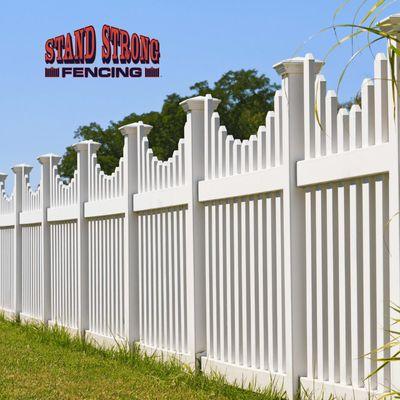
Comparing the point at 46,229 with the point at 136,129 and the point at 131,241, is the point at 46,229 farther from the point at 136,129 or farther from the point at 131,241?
the point at 136,129

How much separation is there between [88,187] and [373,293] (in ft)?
19.4

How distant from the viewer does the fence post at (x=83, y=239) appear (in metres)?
10.9

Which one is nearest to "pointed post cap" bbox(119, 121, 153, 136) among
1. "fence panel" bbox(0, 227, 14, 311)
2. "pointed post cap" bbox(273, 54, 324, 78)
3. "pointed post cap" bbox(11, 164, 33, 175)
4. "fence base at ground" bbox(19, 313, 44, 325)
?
"pointed post cap" bbox(273, 54, 324, 78)

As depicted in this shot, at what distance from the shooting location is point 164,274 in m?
8.57

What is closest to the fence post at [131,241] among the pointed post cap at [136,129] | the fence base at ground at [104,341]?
the pointed post cap at [136,129]

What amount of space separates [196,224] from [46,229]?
5278 millimetres

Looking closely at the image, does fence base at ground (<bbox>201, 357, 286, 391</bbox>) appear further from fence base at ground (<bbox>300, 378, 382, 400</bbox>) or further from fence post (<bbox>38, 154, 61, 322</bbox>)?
fence post (<bbox>38, 154, 61, 322</bbox>)

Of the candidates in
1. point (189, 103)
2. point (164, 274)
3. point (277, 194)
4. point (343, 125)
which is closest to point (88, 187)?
point (164, 274)

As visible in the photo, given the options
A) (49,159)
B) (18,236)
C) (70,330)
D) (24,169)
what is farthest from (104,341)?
(24,169)

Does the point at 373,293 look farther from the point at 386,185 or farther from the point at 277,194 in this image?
the point at 277,194

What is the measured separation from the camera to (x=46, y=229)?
41.2 feet

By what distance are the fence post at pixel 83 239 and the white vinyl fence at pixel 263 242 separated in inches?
0.6

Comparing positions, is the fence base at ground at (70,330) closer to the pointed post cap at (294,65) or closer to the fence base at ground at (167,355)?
the fence base at ground at (167,355)

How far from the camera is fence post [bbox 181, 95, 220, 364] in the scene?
768 cm
